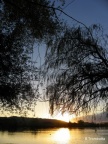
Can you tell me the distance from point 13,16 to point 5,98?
4.78 metres

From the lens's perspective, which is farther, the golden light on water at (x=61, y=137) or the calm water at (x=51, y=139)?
the golden light on water at (x=61, y=137)

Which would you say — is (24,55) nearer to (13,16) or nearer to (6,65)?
(6,65)

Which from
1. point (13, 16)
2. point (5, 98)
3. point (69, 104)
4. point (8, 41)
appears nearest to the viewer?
point (13, 16)

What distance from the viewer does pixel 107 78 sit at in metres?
10.4

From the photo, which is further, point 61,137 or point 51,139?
point 61,137

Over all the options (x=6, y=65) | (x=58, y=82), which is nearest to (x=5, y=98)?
(x=6, y=65)

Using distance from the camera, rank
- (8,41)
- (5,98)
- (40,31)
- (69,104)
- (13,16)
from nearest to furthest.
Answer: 1. (40,31)
2. (13,16)
3. (69,104)
4. (8,41)
5. (5,98)

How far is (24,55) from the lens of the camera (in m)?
13.0

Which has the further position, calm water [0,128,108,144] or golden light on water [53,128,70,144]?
golden light on water [53,128,70,144]

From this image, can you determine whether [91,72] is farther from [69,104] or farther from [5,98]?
[5,98]

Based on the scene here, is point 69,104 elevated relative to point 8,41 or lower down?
lower down

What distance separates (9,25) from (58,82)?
2.50 m

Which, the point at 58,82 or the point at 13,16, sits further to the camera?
the point at 58,82

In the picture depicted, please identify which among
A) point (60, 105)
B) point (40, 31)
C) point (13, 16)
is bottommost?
point (60, 105)
